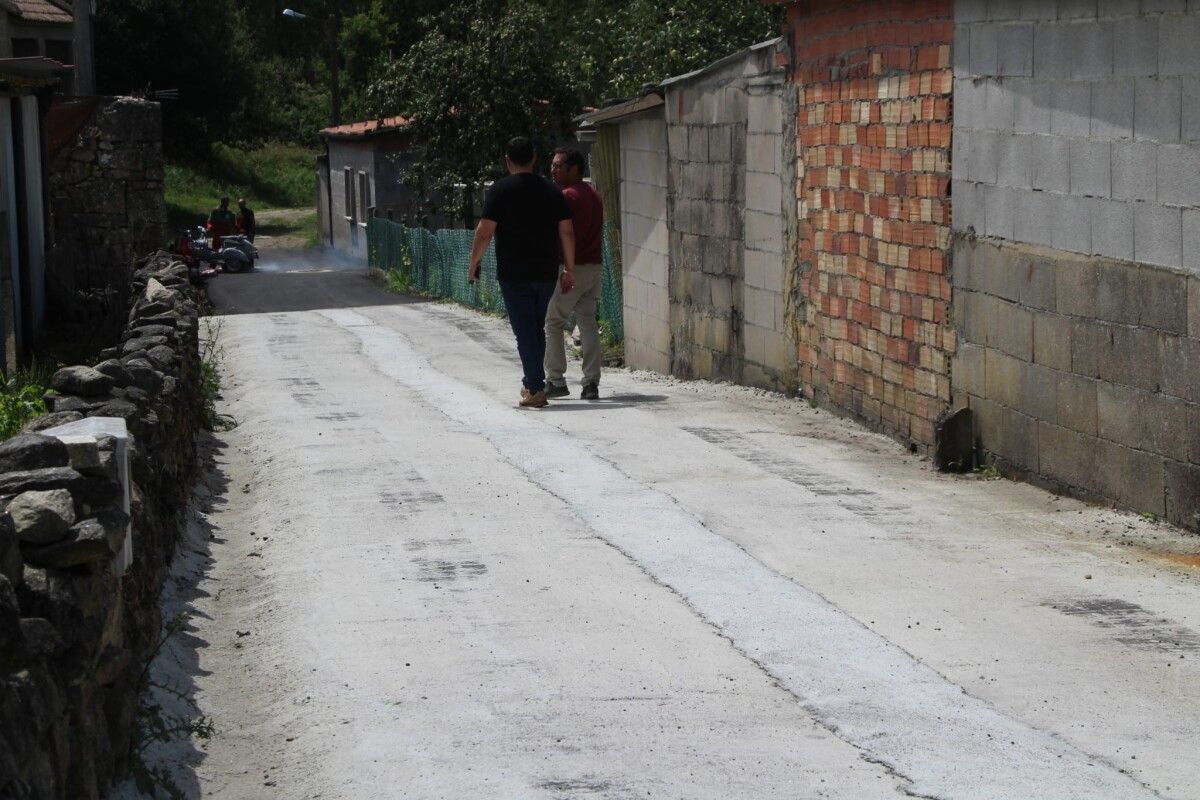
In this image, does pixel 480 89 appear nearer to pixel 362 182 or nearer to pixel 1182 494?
pixel 362 182

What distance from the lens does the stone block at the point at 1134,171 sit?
6.86 metres

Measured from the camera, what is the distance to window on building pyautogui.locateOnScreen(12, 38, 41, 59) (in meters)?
31.4

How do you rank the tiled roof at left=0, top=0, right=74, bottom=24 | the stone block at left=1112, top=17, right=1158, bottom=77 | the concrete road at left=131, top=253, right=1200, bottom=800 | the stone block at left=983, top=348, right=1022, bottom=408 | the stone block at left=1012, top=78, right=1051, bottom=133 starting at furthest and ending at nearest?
1. the tiled roof at left=0, top=0, right=74, bottom=24
2. the stone block at left=983, top=348, right=1022, bottom=408
3. the stone block at left=1012, top=78, right=1051, bottom=133
4. the stone block at left=1112, top=17, right=1158, bottom=77
5. the concrete road at left=131, top=253, right=1200, bottom=800

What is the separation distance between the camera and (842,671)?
5082 millimetres

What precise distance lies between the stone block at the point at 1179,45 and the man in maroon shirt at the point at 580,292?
5641 mm

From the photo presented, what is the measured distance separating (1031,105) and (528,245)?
4172 millimetres

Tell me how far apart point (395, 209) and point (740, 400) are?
27309 millimetres

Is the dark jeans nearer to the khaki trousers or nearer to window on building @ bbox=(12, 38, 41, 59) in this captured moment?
the khaki trousers

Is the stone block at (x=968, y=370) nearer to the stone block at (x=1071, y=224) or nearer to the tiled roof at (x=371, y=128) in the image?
the stone block at (x=1071, y=224)

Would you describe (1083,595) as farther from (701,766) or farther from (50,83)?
(50,83)

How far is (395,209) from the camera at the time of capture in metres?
38.2

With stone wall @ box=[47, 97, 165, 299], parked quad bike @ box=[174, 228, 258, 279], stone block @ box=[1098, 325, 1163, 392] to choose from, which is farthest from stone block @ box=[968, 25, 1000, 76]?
parked quad bike @ box=[174, 228, 258, 279]

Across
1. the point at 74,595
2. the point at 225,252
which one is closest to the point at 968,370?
the point at 74,595

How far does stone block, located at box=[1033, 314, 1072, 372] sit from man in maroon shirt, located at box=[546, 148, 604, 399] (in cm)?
439
